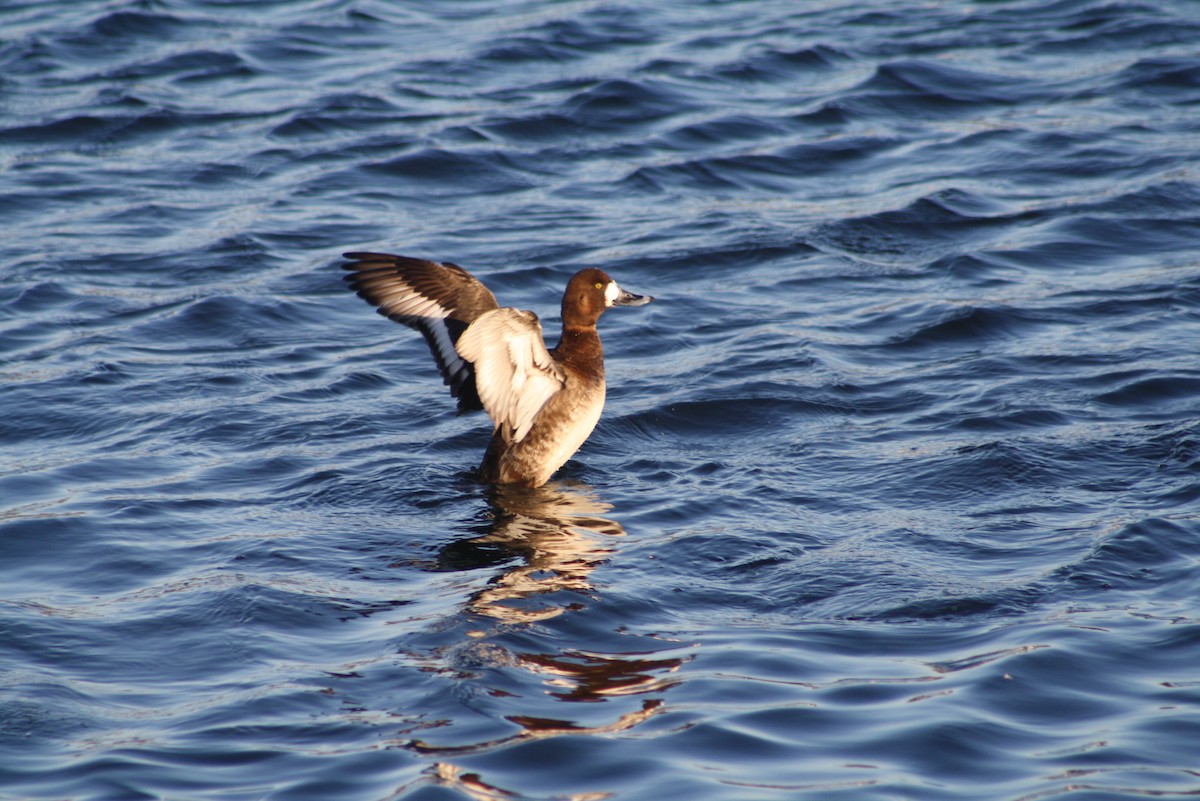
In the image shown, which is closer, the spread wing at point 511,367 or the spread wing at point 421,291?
the spread wing at point 511,367

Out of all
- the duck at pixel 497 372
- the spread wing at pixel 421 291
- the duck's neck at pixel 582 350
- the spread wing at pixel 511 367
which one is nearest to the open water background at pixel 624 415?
the duck at pixel 497 372

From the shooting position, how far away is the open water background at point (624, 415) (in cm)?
475

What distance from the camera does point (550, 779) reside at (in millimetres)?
4426

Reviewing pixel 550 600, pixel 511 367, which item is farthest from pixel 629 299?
pixel 550 600

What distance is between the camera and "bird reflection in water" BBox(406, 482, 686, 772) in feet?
15.5

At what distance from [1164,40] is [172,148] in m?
9.63

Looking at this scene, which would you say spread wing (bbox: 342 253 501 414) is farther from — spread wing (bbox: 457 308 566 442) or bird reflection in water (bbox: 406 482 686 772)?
bird reflection in water (bbox: 406 482 686 772)

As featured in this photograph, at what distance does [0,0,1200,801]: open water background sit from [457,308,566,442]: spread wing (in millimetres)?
432

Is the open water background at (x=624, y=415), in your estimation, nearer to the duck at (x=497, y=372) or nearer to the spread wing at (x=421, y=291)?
the duck at (x=497, y=372)

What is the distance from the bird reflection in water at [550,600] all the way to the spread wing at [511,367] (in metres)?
0.41

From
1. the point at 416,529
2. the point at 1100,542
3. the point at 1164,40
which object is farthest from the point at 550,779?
the point at 1164,40

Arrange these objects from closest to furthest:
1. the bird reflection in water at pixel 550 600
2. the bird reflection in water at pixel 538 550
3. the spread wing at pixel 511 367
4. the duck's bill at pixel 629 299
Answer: the bird reflection in water at pixel 550 600 < the bird reflection in water at pixel 538 550 < the spread wing at pixel 511 367 < the duck's bill at pixel 629 299

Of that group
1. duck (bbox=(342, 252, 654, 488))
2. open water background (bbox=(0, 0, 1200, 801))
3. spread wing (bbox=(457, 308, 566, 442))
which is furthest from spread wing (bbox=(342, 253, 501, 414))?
open water background (bbox=(0, 0, 1200, 801))

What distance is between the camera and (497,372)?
6.95 metres
